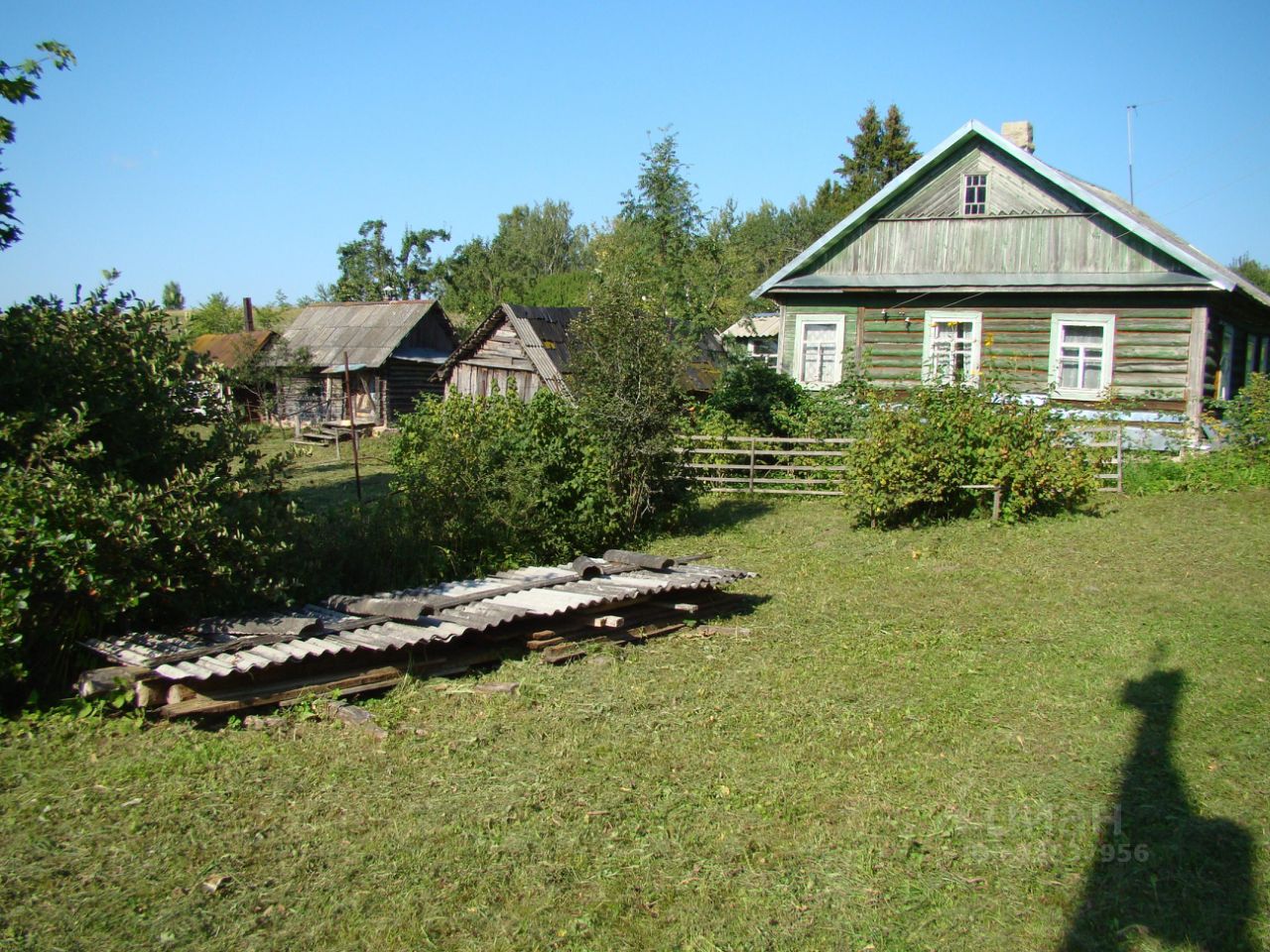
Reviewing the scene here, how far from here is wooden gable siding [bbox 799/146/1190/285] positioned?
60.3ft

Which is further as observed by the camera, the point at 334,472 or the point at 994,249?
the point at 334,472

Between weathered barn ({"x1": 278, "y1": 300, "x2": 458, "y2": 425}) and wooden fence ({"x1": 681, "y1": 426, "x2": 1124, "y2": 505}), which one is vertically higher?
weathered barn ({"x1": 278, "y1": 300, "x2": 458, "y2": 425})

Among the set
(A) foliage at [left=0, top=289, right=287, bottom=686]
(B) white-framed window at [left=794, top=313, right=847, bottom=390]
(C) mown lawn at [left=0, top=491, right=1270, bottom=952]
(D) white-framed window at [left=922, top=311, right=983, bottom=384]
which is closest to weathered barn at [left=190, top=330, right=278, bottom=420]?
(B) white-framed window at [left=794, top=313, right=847, bottom=390]

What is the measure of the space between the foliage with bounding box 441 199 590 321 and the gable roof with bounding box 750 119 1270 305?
16127 mm

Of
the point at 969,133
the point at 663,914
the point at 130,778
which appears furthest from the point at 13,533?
the point at 969,133

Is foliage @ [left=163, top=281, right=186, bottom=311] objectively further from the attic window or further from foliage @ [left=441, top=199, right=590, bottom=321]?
the attic window

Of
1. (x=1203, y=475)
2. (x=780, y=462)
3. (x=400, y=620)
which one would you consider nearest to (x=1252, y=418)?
(x=1203, y=475)

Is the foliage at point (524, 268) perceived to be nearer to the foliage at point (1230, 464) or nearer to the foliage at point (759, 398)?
the foliage at point (759, 398)

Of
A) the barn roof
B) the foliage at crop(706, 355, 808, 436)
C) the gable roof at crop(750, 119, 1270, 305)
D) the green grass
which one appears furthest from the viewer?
the barn roof

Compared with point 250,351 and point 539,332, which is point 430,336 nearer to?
point 250,351

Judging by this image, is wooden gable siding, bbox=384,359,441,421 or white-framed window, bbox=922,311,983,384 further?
wooden gable siding, bbox=384,359,441,421

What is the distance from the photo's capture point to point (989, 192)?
19547mm

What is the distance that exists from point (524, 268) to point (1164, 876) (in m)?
70.8

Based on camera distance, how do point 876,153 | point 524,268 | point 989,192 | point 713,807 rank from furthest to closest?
point 524,268 → point 876,153 → point 989,192 → point 713,807
